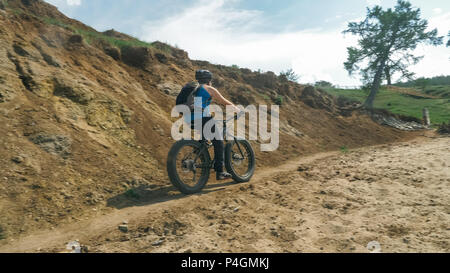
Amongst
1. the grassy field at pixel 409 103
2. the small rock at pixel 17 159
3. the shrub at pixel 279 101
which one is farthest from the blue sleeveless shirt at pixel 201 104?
the grassy field at pixel 409 103

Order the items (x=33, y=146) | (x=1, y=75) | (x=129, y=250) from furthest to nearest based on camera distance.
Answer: (x=1, y=75) → (x=33, y=146) → (x=129, y=250)

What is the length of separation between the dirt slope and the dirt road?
583mm

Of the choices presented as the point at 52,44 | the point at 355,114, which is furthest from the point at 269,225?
the point at 355,114

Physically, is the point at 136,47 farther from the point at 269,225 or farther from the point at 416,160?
the point at 416,160

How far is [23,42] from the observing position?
724 cm

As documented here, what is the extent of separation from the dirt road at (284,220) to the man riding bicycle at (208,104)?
559 mm

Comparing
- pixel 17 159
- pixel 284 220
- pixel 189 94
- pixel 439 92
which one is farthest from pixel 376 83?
pixel 17 159

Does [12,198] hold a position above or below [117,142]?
below

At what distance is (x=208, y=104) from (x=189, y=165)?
4.65 ft

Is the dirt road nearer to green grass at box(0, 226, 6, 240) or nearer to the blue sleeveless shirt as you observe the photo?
green grass at box(0, 226, 6, 240)

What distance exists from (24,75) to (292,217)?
6706 mm

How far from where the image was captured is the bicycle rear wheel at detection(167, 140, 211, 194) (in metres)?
5.45

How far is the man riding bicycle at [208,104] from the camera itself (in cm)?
598

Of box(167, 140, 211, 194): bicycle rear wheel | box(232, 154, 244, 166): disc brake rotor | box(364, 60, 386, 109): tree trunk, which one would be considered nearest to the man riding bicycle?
box(167, 140, 211, 194): bicycle rear wheel
